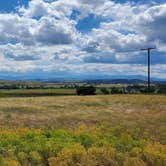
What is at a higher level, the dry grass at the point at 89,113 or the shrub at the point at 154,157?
the shrub at the point at 154,157

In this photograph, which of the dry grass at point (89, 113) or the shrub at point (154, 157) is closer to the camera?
the shrub at point (154, 157)

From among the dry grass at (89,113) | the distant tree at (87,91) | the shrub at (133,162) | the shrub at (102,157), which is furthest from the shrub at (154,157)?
the distant tree at (87,91)

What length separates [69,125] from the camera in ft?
68.8

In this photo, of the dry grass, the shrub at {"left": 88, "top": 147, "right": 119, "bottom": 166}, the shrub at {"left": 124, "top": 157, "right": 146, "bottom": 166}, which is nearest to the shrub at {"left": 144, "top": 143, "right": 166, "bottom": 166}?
the shrub at {"left": 124, "top": 157, "right": 146, "bottom": 166}

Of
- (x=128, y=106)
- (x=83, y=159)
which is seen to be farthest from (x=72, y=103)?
(x=83, y=159)

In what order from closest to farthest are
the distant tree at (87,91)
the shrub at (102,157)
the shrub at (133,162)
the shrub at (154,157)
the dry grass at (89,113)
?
the shrub at (133,162)
the shrub at (102,157)
the shrub at (154,157)
the dry grass at (89,113)
the distant tree at (87,91)

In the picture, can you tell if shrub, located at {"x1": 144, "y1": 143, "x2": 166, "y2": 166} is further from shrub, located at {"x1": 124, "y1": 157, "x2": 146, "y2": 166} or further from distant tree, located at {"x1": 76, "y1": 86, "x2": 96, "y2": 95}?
distant tree, located at {"x1": 76, "y1": 86, "x2": 96, "y2": 95}

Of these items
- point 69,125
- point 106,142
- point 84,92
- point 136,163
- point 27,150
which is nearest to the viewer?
point 136,163

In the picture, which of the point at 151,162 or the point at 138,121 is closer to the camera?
the point at 151,162

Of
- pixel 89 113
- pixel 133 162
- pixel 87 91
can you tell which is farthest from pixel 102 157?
pixel 87 91

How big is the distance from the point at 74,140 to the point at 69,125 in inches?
350

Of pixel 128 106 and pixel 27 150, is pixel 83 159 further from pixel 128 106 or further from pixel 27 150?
pixel 128 106

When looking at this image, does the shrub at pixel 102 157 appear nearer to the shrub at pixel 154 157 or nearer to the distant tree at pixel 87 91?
the shrub at pixel 154 157

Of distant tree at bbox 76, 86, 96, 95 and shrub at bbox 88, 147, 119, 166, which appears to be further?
distant tree at bbox 76, 86, 96, 95
